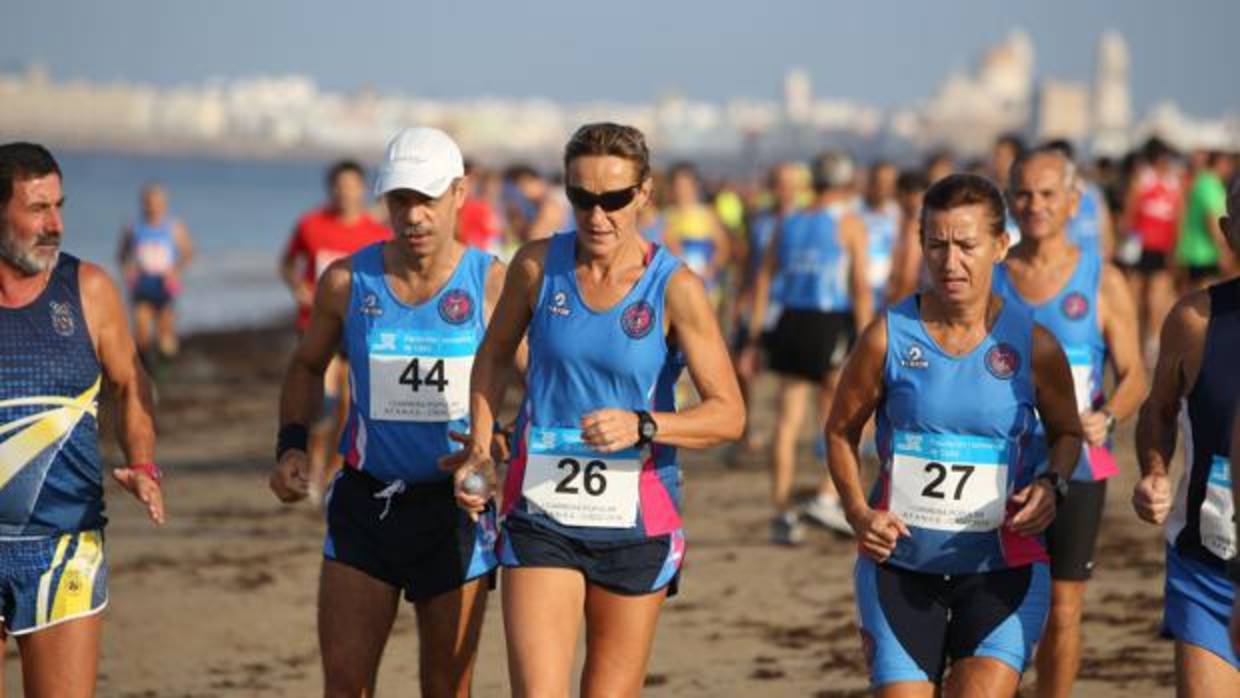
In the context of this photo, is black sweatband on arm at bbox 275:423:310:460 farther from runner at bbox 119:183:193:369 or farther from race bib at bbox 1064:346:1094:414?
runner at bbox 119:183:193:369

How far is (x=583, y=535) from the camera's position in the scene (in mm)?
5875

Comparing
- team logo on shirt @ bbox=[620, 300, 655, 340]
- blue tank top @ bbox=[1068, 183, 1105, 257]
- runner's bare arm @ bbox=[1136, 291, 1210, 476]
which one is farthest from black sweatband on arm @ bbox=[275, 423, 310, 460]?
blue tank top @ bbox=[1068, 183, 1105, 257]

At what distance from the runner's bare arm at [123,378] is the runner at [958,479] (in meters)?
1.89

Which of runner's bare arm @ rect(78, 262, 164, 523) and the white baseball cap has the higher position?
the white baseball cap

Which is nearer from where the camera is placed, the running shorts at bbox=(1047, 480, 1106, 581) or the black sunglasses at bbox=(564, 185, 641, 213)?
the black sunglasses at bbox=(564, 185, 641, 213)

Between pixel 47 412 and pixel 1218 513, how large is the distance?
2.97m

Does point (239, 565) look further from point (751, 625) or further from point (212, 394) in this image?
point (212, 394)

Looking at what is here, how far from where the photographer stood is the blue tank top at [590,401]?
587 cm

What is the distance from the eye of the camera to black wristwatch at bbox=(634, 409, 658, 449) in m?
5.70

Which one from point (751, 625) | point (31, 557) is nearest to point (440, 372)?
point (31, 557)

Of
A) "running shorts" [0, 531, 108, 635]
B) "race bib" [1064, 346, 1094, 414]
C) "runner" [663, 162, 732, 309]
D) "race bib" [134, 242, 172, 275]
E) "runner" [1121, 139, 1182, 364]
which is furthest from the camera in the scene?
"race bib" [134, 242, 172, 275]

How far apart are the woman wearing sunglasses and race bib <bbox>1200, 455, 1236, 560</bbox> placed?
1237 millimetres

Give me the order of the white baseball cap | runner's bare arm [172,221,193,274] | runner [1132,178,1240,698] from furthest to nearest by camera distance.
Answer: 1. runner's bare arm [172,221,193,274]
2. the white baseball cap
3. runner [1132,178,1240,698]

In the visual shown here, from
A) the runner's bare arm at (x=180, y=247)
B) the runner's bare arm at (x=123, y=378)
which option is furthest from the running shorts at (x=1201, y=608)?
the runner's bare arm at (x=180, y=247)
